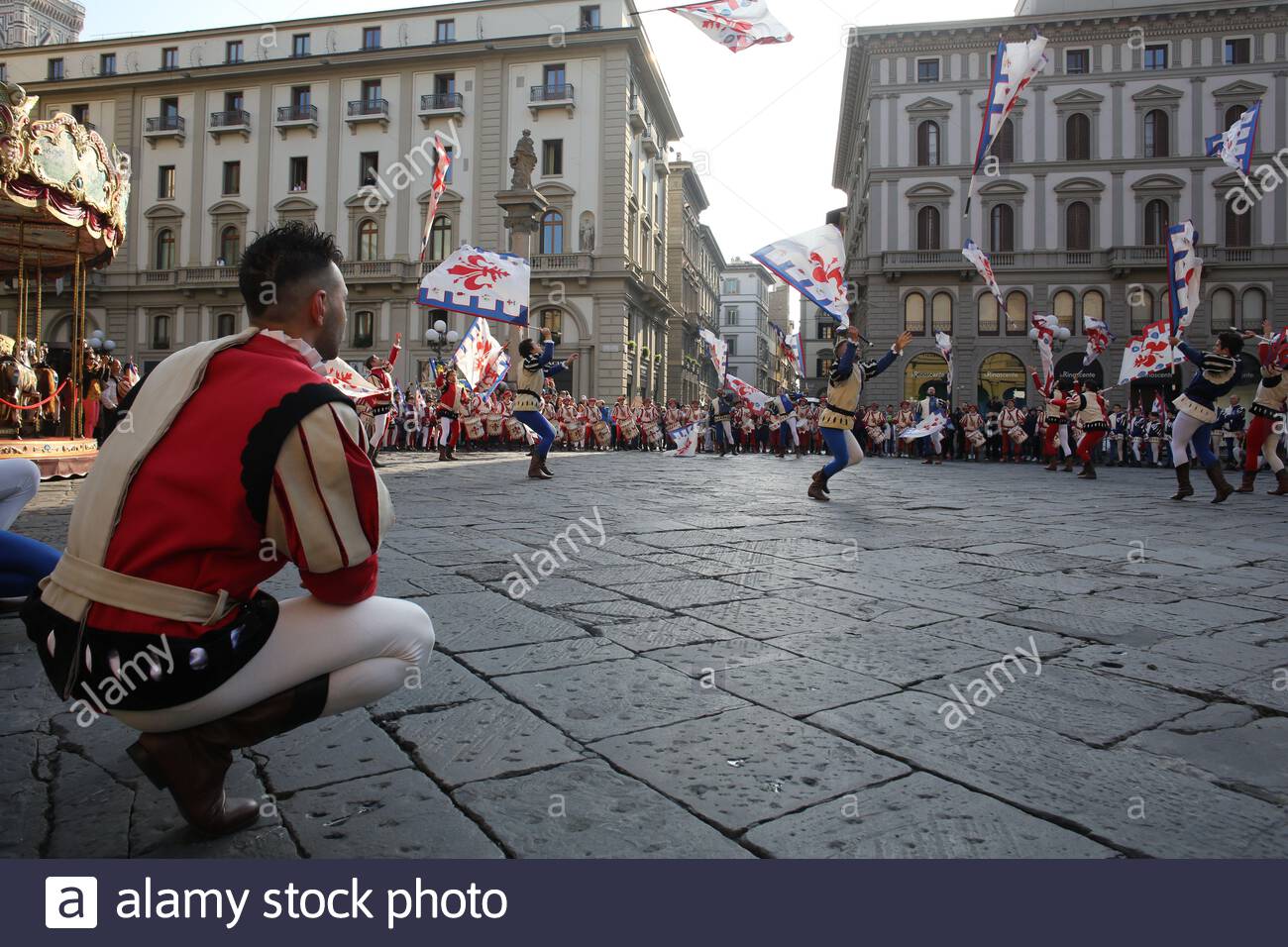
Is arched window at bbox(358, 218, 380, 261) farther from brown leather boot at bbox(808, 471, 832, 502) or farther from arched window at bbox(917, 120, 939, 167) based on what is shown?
brown leather boot at bbox(808, 471, 832, 502)

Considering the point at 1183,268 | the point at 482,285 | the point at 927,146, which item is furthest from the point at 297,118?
the point at 1183,268

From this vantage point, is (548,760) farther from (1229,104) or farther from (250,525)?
(1229,104)

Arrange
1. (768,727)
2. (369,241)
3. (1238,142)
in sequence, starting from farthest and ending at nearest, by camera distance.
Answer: (369,241)
(1238,142)
(768,727)

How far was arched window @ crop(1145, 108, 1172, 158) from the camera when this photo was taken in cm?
3456

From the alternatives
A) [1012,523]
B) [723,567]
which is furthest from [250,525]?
[1012,523]

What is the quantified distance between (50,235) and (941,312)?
105 feet

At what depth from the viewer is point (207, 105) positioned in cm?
3853

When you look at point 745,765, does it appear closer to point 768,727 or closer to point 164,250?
point 768,727

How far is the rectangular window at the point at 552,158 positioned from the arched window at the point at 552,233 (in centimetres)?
158

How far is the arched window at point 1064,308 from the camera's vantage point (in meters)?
34.8

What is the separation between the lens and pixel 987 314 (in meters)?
35.5

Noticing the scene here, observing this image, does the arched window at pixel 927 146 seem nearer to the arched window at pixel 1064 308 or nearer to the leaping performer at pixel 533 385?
the arched window at pixel 1064 308

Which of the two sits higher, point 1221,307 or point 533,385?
point 1221,307
